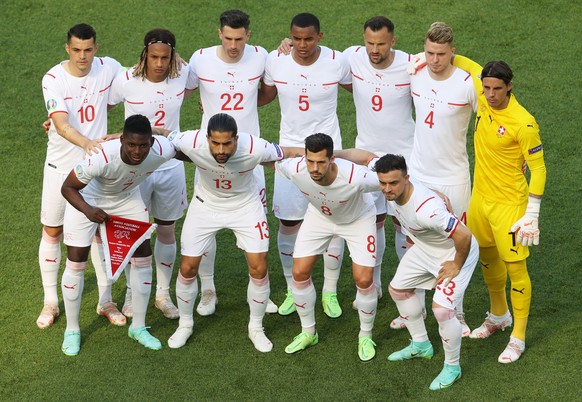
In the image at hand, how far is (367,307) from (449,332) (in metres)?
0.83

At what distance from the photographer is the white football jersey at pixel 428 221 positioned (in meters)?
8.48

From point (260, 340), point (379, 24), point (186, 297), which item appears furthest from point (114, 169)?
point (379, 24)

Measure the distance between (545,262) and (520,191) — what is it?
1.98 meters

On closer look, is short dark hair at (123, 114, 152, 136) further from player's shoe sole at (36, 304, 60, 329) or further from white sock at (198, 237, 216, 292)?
player's shoe sole at (36, 304, 60, 329)

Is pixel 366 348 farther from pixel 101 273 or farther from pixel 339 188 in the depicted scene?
pixel 101 273

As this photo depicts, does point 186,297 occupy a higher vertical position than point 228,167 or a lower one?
lower

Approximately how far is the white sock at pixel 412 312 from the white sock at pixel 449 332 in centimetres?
35

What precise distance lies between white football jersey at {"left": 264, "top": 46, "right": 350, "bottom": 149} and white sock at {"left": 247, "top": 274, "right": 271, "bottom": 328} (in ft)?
4.22

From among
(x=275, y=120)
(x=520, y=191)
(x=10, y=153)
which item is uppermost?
(x=520, y=191)

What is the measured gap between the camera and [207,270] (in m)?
10.2

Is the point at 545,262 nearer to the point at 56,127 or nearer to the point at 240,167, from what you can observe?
the point at 240,167

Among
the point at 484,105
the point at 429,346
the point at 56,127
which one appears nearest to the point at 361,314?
the point at 429,346

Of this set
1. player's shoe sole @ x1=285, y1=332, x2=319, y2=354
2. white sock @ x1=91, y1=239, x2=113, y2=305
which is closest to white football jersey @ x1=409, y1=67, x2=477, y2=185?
player's shoe sole @ x1=285, y1=332, x2=319, y2=354

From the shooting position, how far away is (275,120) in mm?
13219
